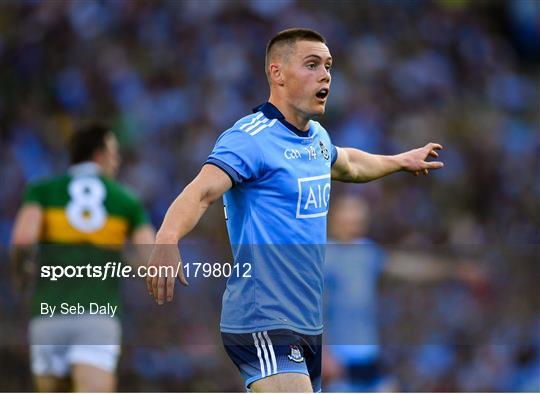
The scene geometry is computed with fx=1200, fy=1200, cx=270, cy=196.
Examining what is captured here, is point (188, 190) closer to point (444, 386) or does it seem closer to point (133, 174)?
point (444, 386)

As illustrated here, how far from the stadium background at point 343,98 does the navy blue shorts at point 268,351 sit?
5960 millimetres

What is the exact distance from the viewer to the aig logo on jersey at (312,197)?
16.9 ft

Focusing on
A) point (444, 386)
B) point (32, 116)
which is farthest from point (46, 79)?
point (444, 386)

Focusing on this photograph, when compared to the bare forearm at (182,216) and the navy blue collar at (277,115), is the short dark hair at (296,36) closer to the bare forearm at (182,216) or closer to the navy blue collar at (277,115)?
the navy blue collar at (277,115)

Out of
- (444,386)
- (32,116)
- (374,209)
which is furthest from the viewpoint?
(32,116)

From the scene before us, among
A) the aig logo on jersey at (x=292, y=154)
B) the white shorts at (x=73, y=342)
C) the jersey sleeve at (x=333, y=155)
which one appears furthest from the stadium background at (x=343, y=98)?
the aig logo on jersey at (x=292, y=154)

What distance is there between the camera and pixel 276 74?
5426mm

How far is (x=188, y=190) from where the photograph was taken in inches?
A: 188

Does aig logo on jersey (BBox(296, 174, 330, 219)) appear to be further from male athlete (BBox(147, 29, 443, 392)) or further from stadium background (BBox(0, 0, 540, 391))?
stadium background (BBox(0, 0, 540, 391))

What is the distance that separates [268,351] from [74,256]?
2657 mm

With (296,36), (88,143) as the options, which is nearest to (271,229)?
(296,36)

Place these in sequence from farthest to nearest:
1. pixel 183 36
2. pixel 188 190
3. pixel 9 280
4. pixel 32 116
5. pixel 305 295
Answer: pixel 183 36, pixel 32 116, pixel 9 280, pixel 305 295, pixel 188 190

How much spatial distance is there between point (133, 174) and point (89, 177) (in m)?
5.68

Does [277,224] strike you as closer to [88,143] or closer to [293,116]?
[293,116]
